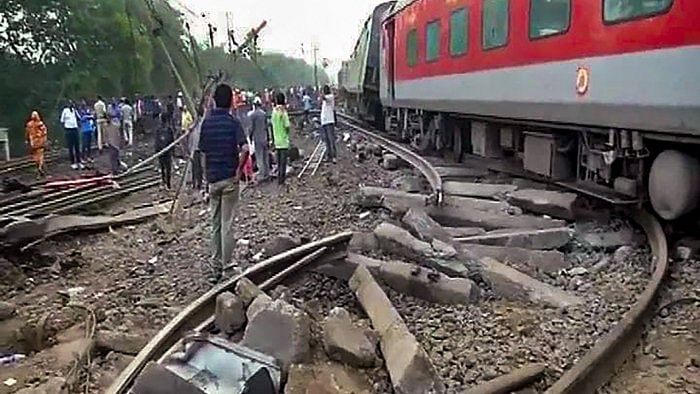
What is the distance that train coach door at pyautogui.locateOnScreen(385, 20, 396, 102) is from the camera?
19969mm

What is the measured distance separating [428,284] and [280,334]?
1.61 metres

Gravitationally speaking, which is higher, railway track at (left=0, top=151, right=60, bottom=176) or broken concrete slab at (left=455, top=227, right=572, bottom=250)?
broken concrete slab at (left=455, top=227, right=572, bottom=250)

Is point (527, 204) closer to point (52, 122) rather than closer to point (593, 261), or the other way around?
point (593, 261)

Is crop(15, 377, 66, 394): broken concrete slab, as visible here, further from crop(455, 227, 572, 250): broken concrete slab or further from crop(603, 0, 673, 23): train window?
crop(603, 0, 673, 23): train window

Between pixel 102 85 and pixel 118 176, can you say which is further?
pixel 102 85

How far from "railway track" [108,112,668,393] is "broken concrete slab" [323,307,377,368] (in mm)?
795

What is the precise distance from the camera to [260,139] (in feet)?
50.1

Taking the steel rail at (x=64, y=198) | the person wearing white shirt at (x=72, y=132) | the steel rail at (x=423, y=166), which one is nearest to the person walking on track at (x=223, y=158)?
the steel rail at (x=423, y=166)

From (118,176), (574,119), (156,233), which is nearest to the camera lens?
(574,119)

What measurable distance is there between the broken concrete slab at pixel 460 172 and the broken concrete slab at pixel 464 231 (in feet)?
11.9

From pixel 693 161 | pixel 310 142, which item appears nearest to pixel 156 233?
pixel 693 161

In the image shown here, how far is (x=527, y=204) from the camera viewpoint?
9.24 m

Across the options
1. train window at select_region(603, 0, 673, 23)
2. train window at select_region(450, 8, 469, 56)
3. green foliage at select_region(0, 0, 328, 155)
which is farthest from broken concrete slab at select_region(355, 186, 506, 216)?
green foliage at select_region(0, 0, 328, 155)

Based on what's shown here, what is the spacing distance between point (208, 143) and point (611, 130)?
4.03 metres
